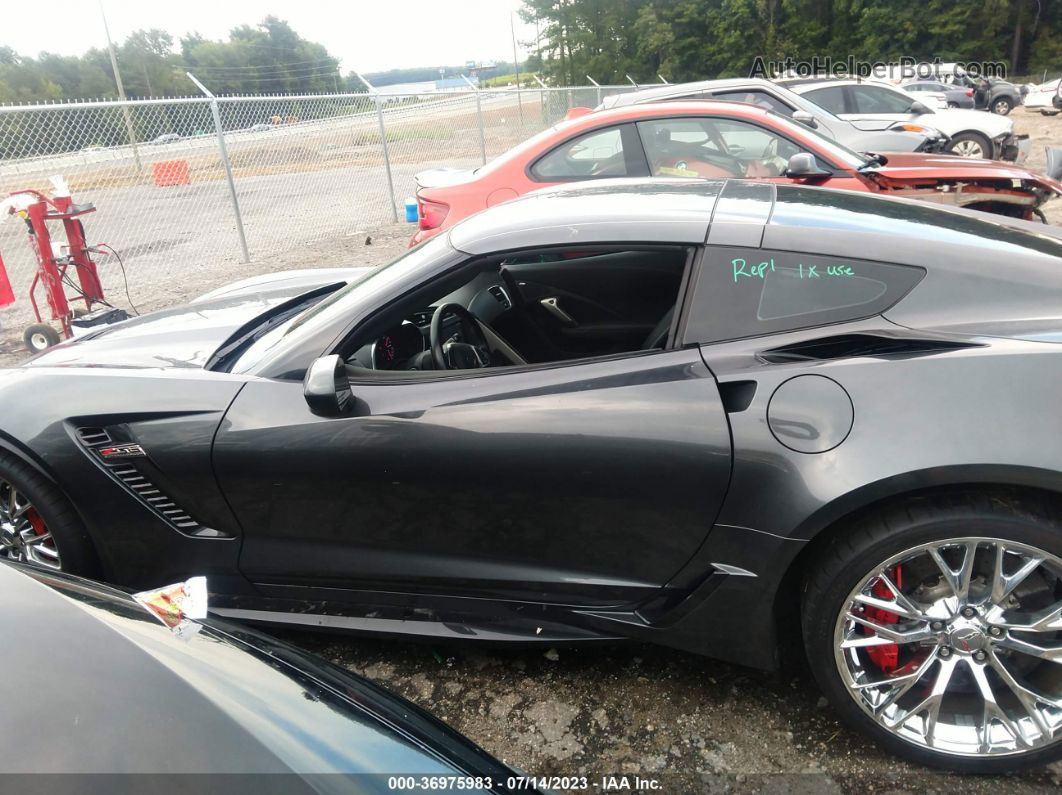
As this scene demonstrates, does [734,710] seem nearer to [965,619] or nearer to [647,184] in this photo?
[965,619]

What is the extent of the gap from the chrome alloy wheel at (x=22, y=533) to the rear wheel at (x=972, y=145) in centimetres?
1274

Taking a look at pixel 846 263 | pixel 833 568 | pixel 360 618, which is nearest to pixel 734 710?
pixel 833 568

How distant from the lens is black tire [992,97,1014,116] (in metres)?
25.1

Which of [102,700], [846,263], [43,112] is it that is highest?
[43,112]

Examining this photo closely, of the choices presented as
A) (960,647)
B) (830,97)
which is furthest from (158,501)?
(830,97)

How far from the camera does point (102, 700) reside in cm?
119

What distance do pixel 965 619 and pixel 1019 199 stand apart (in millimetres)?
4686

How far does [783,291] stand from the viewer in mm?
1939

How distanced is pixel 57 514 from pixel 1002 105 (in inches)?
1207

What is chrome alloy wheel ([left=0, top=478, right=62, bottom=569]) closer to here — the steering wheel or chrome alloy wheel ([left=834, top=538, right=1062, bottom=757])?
the steering wheel

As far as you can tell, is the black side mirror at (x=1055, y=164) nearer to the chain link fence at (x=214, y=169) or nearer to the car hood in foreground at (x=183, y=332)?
the car hood in foreground at (x=183, y=332)

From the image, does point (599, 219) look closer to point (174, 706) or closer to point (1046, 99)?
point (174, 706)

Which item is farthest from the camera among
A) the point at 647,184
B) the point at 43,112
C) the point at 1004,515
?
the point at 43,112

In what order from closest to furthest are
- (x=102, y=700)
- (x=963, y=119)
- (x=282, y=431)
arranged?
1. (x=102, y=700)
2. (x=282, y=431)
3. (x=963, y=119)
